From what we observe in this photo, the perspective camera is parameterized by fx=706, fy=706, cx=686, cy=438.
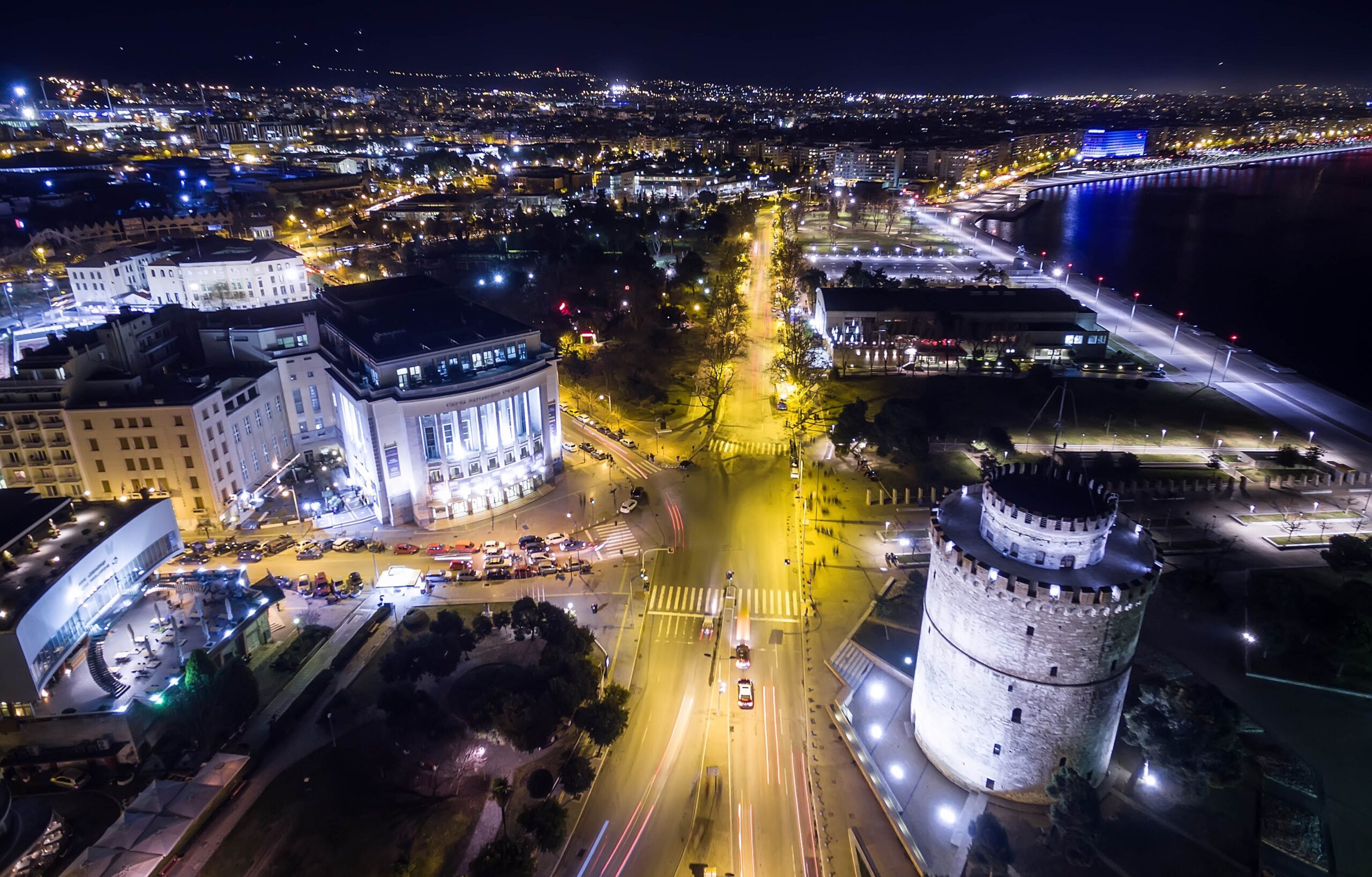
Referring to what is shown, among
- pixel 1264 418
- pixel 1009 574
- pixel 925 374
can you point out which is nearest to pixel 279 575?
pixel 1009 574

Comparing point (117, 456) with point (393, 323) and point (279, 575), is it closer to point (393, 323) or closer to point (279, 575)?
point (279, 575)

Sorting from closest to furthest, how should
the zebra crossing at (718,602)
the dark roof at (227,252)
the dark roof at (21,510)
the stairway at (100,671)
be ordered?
the stairway at (100,671)
the dark roof at (21,510)
the zebra crossing at (718,602)
the dark roof at (227,252)

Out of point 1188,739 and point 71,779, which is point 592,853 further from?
point 71,779

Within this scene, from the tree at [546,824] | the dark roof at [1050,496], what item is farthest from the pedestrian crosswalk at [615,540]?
the dark roof at [1050,496]

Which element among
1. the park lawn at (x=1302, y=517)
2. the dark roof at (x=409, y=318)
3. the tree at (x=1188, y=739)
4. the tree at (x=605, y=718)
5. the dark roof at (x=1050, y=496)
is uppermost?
the dark roof at (x=409, y=318)

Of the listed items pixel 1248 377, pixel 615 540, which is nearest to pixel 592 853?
pixel 615 540

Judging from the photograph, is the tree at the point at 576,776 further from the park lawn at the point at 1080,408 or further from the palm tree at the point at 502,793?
the park lawn at the point at 1080,408
